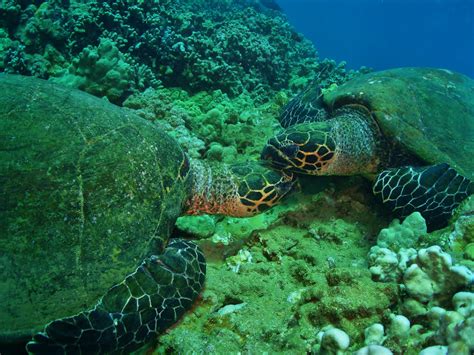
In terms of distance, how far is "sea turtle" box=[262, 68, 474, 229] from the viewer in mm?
4105

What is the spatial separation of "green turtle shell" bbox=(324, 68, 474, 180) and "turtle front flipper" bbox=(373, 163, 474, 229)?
0.96 ft

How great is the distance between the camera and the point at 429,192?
13.3 feet

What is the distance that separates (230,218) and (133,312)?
1873 mm

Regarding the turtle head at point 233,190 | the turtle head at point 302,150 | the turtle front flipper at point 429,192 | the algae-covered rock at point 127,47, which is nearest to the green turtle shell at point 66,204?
the turtle head at point 233,190

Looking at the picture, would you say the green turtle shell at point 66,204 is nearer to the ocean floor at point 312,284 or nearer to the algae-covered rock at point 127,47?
the ocean floor at point 312,284

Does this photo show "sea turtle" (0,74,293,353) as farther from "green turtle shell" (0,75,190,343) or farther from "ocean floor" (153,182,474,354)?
"ocean floor" (153,182,474,354)

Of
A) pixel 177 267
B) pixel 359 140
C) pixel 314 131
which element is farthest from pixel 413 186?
pixel 177 267

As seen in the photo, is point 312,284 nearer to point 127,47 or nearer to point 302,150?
point 302,150

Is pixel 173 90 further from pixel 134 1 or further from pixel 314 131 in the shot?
pixel 314 131

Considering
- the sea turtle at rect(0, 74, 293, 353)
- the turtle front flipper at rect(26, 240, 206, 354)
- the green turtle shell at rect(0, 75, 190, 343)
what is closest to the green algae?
the turtle front flipper at rect(26, 240, 206, 354)

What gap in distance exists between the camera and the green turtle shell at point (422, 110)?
14.9 ft

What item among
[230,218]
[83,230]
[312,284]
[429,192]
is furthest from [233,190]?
[429,192]

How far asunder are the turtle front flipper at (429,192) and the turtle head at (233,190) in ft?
4.56

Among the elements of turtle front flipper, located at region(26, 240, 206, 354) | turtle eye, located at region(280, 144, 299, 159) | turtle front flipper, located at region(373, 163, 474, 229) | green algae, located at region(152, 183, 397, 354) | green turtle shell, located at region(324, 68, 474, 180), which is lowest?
turtle front flipper, located at region(26, 240, 206, 354)
